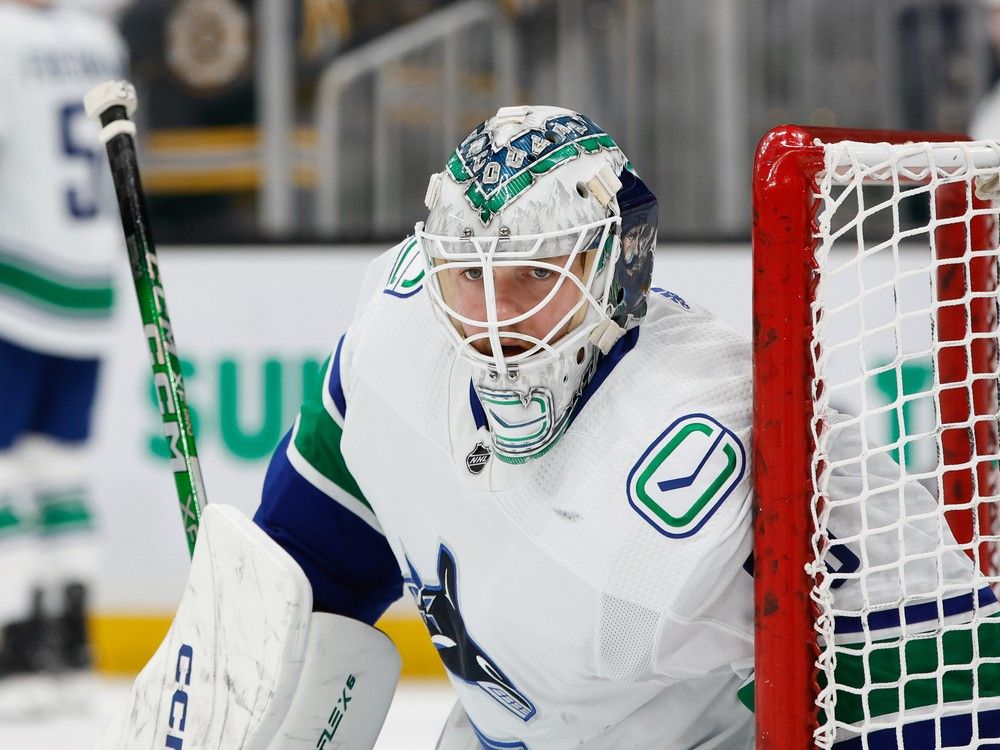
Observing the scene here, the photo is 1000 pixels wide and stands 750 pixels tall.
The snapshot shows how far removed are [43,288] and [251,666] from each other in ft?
6.69

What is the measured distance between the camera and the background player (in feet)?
11.1

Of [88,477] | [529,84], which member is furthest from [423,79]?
[88,477]

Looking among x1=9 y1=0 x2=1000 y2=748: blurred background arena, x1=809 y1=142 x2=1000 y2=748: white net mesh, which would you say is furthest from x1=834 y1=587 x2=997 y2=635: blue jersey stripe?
x1=9 y1=0 x2=1000 y2=748: blurred background arena

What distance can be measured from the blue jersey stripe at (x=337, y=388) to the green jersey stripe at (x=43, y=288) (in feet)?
6.19

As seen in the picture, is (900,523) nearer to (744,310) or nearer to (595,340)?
(595,340)

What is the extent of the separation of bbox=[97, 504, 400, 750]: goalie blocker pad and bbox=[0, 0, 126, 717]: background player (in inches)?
70.6

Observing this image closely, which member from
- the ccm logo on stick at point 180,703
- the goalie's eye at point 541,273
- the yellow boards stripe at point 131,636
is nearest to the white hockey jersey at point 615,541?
the goalie's eye at point 541,273

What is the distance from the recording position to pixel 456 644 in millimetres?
1556

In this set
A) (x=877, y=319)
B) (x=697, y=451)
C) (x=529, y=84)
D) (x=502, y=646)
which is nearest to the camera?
(x=697, y=451)

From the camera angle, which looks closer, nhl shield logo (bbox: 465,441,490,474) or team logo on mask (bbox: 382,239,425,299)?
nhl shield logo (bbox: 465,441,490,474)

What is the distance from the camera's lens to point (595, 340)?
144 centimetres

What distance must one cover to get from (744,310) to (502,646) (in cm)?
212

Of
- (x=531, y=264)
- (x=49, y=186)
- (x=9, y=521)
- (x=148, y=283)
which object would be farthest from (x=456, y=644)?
(x=49, y=186)

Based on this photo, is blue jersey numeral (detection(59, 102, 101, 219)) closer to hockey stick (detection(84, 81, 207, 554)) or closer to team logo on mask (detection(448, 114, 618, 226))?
hockey stick (detection(84, 81, 207, 554))
